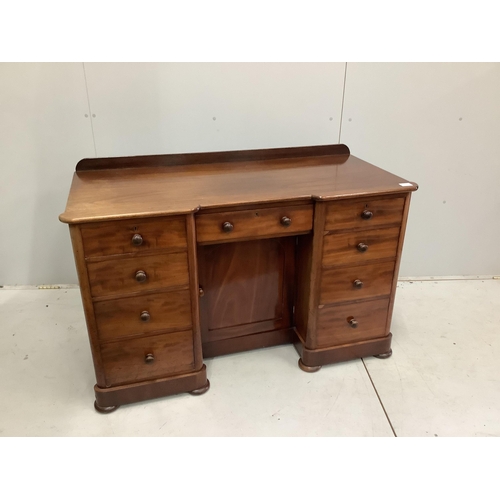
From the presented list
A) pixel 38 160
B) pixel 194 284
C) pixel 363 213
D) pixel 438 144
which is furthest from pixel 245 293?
pixel 438 144

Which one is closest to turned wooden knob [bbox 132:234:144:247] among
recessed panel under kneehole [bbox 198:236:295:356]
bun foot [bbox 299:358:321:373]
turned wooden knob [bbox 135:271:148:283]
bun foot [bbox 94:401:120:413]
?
turned wooden knob [bbox 135:271:148:283]

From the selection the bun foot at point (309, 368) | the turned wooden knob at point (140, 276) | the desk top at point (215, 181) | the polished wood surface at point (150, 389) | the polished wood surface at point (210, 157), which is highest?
the polished wood surface at point (210, 157)

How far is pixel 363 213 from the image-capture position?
1.71 m

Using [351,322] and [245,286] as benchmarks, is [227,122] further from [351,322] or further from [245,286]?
[351,322]

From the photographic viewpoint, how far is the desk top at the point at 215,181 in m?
1.53

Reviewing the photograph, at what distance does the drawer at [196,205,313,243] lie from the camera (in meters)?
1.60

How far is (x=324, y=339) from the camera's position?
192 cm

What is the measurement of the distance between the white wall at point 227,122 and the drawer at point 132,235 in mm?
818

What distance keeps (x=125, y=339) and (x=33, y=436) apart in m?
0.47

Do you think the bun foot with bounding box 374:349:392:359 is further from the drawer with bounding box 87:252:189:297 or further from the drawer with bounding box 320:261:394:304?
the drawer with bounding box 87:252:189:297

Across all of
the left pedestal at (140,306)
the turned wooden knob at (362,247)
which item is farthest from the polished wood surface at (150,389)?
the turned wooden knob at (362,247)

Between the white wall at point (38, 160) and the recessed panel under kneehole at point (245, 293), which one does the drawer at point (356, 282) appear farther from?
the white wall at point (38, 160)

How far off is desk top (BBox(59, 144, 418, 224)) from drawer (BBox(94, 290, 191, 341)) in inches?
13.1

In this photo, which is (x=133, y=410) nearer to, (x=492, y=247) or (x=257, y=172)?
(x=257, y=172)
